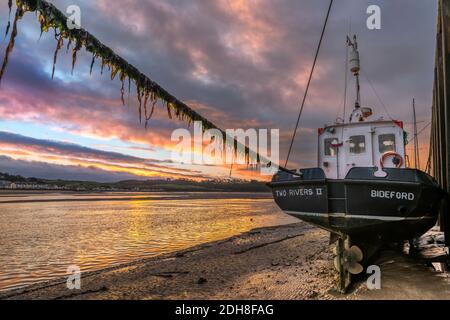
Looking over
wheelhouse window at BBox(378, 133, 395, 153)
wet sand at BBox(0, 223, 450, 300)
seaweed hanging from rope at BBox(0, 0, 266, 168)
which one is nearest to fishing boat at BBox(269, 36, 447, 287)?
wheelhouse window at BBox(378, 133, 395, 153)

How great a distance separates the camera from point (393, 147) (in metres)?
9.87

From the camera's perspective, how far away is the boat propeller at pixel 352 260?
8203 mm

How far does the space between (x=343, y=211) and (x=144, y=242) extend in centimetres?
1260

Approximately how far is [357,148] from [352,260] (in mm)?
3730

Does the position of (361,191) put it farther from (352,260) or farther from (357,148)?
(357,148)

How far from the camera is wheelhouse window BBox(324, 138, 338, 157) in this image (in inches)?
421

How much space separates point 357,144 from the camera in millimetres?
10328

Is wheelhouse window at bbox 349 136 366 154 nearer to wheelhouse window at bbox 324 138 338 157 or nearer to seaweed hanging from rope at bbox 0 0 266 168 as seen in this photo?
wheelhouse window at bbox 324 138 338 157

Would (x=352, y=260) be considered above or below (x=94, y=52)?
below

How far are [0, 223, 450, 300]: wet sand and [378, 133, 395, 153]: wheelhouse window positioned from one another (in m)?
3.32

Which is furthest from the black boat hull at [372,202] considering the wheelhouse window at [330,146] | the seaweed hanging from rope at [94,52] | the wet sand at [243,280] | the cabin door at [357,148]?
the seaweed hanging from rope at [94,52]

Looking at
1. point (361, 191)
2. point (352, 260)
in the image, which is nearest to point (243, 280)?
point (352, 260)
